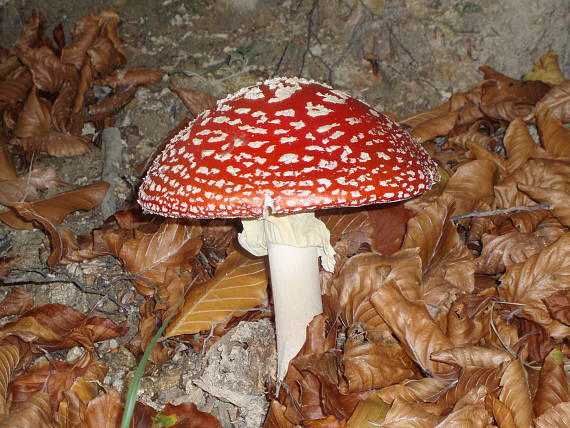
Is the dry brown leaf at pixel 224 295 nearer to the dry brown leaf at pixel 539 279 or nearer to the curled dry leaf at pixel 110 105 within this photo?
the dry brown leaf at pixel 539 279

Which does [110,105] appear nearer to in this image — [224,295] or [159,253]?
[159,253]

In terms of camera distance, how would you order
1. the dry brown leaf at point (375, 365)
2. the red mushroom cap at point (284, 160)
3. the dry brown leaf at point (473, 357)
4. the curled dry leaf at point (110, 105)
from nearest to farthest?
1. the red mushroom cap at point (284, 160)
2. the dry brown leaf at point (473, 357)
3. the dry brown leaf at point (375, 365)
4. the curled dry leaf at point (110, 105)

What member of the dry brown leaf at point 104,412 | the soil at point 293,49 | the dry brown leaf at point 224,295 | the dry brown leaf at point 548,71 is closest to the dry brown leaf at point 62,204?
the soil at point 293,49

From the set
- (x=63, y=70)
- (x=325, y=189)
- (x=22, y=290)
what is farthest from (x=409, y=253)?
(x=63, y=70)

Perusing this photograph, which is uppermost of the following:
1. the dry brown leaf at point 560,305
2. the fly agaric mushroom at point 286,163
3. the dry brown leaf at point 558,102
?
the fly agaric mushroom at point 286,163

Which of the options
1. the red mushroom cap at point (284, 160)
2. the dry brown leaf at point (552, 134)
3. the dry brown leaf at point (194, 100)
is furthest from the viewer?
the dry brown leaf at point (194, 100)

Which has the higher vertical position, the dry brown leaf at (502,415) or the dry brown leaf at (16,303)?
the dry brown leaf at (502,415)

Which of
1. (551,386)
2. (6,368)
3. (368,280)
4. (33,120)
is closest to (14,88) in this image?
(33,120)

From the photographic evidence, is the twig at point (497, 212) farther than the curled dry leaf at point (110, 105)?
No
